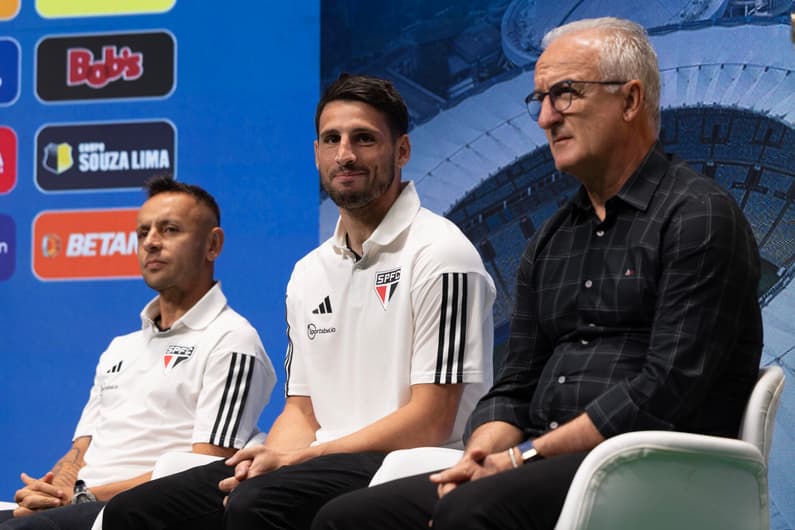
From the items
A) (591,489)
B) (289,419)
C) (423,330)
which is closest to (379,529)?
(591,489)

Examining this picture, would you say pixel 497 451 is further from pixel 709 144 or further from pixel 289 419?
pixel 709 144

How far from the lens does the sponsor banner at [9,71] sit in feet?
15.6

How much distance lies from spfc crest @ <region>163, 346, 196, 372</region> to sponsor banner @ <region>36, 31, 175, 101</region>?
5.24ft

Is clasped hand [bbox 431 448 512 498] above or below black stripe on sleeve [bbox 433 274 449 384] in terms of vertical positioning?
below

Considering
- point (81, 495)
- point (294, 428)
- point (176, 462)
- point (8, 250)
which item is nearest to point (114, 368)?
point (81, 495)

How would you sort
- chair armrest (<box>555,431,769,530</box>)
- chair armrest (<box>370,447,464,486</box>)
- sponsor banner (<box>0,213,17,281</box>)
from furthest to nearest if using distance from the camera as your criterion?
sponsor banner (<box>0,213,17,281</box>), chair armrest (<box>370,447,464,486</box>), chair armrest (<box>555,431,769,530</box>)

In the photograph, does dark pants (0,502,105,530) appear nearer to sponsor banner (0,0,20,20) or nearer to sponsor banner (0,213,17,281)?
sponsor banner (0,213,17,281)

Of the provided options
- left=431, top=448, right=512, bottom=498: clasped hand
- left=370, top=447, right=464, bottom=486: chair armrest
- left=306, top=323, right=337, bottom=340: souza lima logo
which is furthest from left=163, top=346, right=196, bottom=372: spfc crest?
left=431, top=448, right=512, bottom=498: clasped hand

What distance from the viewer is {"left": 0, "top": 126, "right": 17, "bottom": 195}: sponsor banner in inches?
185

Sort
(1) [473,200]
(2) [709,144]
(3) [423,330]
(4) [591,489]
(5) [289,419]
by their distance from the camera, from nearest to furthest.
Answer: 1. (4) [591,489]
2. (3) [423,330]
3. (5) [289,419]
4. (2) [709,144]
5. (1) [473,200]

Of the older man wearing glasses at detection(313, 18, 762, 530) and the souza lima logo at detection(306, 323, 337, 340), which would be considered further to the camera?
the souza lima logo at detection(306, 323, 337, 340)

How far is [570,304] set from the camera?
2.21 m

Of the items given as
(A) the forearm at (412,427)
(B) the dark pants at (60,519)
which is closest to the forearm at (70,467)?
(B) the dark pants at (60,519)

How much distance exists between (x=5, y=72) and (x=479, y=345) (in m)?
2.98
